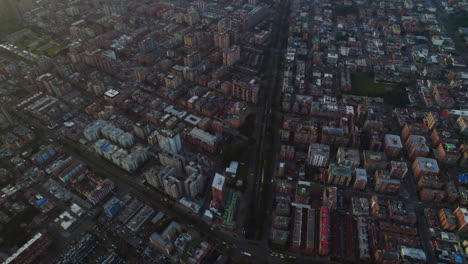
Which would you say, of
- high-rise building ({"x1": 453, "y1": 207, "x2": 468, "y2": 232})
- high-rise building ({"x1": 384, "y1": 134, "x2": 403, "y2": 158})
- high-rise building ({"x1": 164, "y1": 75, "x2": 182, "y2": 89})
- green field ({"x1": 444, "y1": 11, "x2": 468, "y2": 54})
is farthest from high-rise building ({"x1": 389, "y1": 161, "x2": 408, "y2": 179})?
green field ({"x1": 444, "y1": 11, "x2": 468, "y2": 54})

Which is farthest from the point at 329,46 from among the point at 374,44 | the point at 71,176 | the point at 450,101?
Result: the point at 71,176

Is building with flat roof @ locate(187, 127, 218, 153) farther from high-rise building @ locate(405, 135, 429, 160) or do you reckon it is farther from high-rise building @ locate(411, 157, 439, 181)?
high-rise building @ locate(405, 135, 429, 160)

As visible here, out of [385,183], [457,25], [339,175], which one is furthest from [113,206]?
[457,25]

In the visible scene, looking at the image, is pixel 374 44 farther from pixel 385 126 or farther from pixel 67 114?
pixel 67 114

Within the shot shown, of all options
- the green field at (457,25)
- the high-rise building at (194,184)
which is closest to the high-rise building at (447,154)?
the high-rise building at (194,184)

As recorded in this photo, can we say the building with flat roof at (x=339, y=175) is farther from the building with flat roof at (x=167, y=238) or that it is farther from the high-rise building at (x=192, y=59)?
the high-rise building at (x=192, y=59)

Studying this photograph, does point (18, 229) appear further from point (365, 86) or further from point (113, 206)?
point (365, 86)
